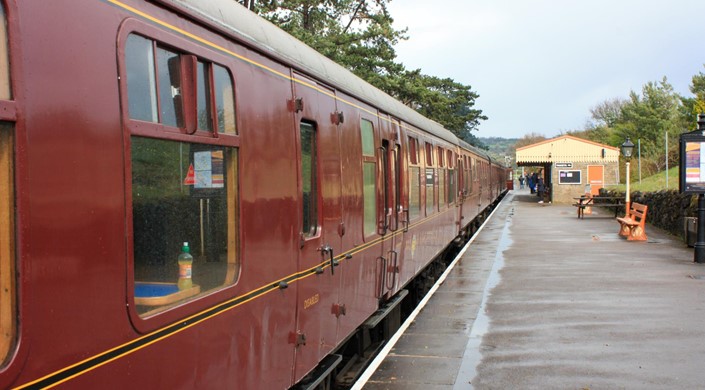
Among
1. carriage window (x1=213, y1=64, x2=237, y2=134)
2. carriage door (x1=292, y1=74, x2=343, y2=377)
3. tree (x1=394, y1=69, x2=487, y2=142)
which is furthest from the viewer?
tree (x1=394, y1=69, x2=487, y2=142)

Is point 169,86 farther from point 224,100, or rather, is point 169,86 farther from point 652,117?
point 652,117

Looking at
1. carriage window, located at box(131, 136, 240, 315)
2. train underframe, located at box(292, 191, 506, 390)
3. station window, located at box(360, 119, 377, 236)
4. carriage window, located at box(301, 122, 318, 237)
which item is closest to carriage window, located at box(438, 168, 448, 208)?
train underframe, located at box(292, 191, 506, 390)

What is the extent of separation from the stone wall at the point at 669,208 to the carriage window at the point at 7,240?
16.2 metres

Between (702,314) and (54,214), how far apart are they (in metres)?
8.45

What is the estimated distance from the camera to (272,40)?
13.8ft

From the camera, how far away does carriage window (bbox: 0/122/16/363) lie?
1.91 m

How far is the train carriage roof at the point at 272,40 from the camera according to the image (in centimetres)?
330

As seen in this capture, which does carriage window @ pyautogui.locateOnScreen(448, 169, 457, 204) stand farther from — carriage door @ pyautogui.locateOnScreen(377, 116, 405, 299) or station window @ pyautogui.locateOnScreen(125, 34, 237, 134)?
station window @ pyautogui.locateOnScreen(125, 34, 237, 134)

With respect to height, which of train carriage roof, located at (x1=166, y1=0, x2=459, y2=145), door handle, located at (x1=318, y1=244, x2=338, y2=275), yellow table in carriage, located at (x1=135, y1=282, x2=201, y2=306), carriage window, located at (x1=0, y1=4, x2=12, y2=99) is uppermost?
train carriage roof, located at (x1=166, y1=0, x2=459, y2=145)

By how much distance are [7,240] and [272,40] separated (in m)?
2.59

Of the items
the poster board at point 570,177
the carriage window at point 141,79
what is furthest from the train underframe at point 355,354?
the poster board at point 570,177

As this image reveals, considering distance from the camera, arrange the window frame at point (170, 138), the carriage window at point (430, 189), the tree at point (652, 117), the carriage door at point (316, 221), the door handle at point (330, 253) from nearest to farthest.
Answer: the window frame at point (170, 138), the carriage door at point (316, 221), the door handle at point (330, 253), the carriage window at point (430, 189), the tree at point (652, 117)

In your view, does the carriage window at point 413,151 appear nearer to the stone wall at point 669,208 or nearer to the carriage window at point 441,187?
the carriage window at point 441,187

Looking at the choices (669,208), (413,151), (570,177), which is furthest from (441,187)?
(570,177)
